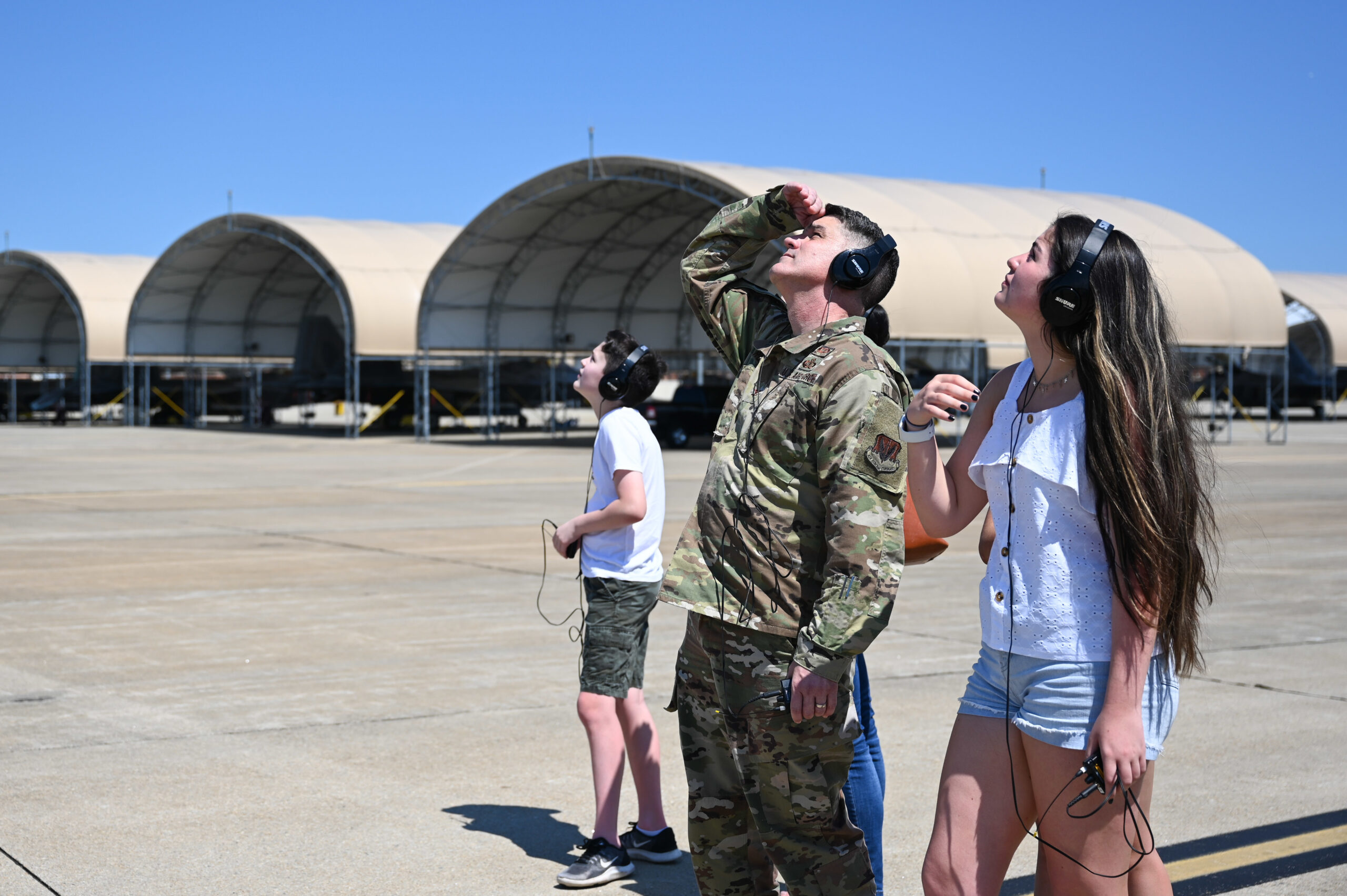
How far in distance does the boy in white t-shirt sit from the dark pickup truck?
28.5 meters

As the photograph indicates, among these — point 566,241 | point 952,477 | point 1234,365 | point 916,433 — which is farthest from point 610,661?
point 1234,365

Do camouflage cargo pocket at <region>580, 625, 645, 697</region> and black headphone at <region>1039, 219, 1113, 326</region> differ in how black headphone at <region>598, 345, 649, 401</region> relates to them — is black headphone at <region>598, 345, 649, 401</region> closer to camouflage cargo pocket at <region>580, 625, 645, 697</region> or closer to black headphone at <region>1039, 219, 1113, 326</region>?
camouflage cargo pocket at <region>580, 625, 645, 697</region>

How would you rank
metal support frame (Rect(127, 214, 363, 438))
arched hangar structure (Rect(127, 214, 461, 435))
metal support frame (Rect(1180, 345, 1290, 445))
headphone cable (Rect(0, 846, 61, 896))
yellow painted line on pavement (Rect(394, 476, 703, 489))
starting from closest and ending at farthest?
headphone cable (Rect(0, 846, 61, 896))
yellow painted line on pavement (Rect(394, 476, 703, 489))
metal support frame (Rect(1180, 345, 1290, 445))
metal support frame (Rect(127, 214, 363, 438))
arched hangar structure (Rect(127, 214, 461, 435))

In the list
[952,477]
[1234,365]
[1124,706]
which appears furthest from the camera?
[1234,365]

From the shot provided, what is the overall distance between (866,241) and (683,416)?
30.6 meters

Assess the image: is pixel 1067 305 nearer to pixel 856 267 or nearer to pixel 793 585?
pixel 856 267

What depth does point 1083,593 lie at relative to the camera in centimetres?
288

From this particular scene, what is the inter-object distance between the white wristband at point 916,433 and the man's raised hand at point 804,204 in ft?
2.02

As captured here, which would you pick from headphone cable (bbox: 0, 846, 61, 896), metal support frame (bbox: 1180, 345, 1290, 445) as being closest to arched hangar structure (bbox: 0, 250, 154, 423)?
metal support frame (bbox: 1180, 345, 1290, 445)

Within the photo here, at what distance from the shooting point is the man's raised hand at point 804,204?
338 centimetres

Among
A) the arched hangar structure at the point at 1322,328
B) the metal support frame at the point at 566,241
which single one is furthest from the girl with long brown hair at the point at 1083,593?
the arched hangar structure at the point at 1322,328

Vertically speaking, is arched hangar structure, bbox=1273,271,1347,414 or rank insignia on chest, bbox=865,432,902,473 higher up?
arched hangar structure, bbox=1273,271,1347,414

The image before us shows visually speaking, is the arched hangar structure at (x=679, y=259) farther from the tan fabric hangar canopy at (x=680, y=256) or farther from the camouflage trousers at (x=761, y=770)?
the camouflage trousers at (x=761, y=770)

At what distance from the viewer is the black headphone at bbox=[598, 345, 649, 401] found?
479cm
